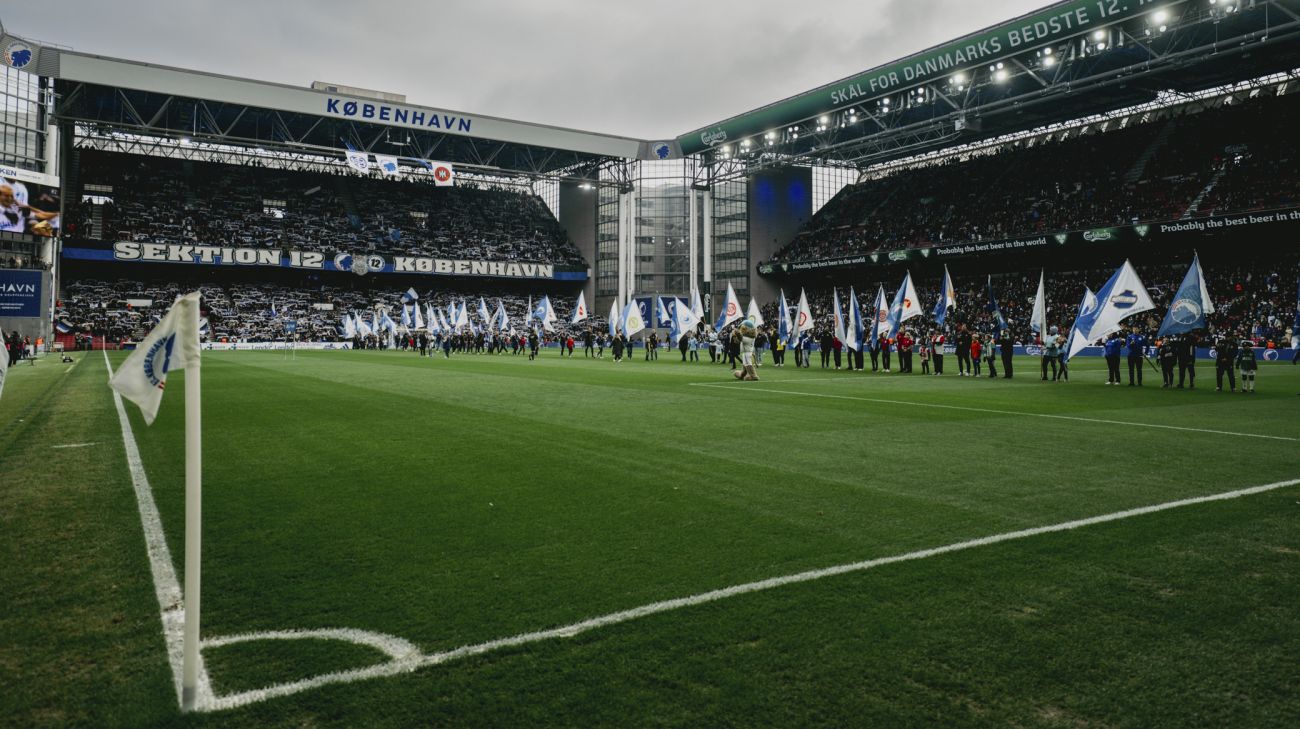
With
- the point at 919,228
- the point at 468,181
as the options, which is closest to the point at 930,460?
the point at 919,228

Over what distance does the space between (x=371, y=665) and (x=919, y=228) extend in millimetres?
56949

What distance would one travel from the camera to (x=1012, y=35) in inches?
1335

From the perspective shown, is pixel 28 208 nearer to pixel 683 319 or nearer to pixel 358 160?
pixel 358 160

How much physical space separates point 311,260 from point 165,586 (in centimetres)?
6407

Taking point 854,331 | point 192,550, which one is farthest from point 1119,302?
point 192,550

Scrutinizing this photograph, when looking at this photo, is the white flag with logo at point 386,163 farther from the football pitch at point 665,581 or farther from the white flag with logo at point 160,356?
the white flag with logo at point 160,356

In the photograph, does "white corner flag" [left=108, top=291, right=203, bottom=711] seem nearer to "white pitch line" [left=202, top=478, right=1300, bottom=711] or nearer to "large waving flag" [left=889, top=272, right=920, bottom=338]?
"white pitch line" [left=202, top=478, right=1300, bottom=711]

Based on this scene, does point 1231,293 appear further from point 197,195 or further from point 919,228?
point 197,195

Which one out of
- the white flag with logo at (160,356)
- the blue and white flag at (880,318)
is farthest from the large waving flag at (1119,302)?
the white flag with logo at (160,356)

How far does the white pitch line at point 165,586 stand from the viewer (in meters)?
3.35

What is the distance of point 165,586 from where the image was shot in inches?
178

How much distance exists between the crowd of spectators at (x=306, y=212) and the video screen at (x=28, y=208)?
52.0 feet

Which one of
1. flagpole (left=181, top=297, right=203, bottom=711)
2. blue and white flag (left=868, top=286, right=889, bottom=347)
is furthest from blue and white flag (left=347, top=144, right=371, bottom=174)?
flagpole (left=181, top=297, right=203, bottom=711)

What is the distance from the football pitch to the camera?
3131 mm
